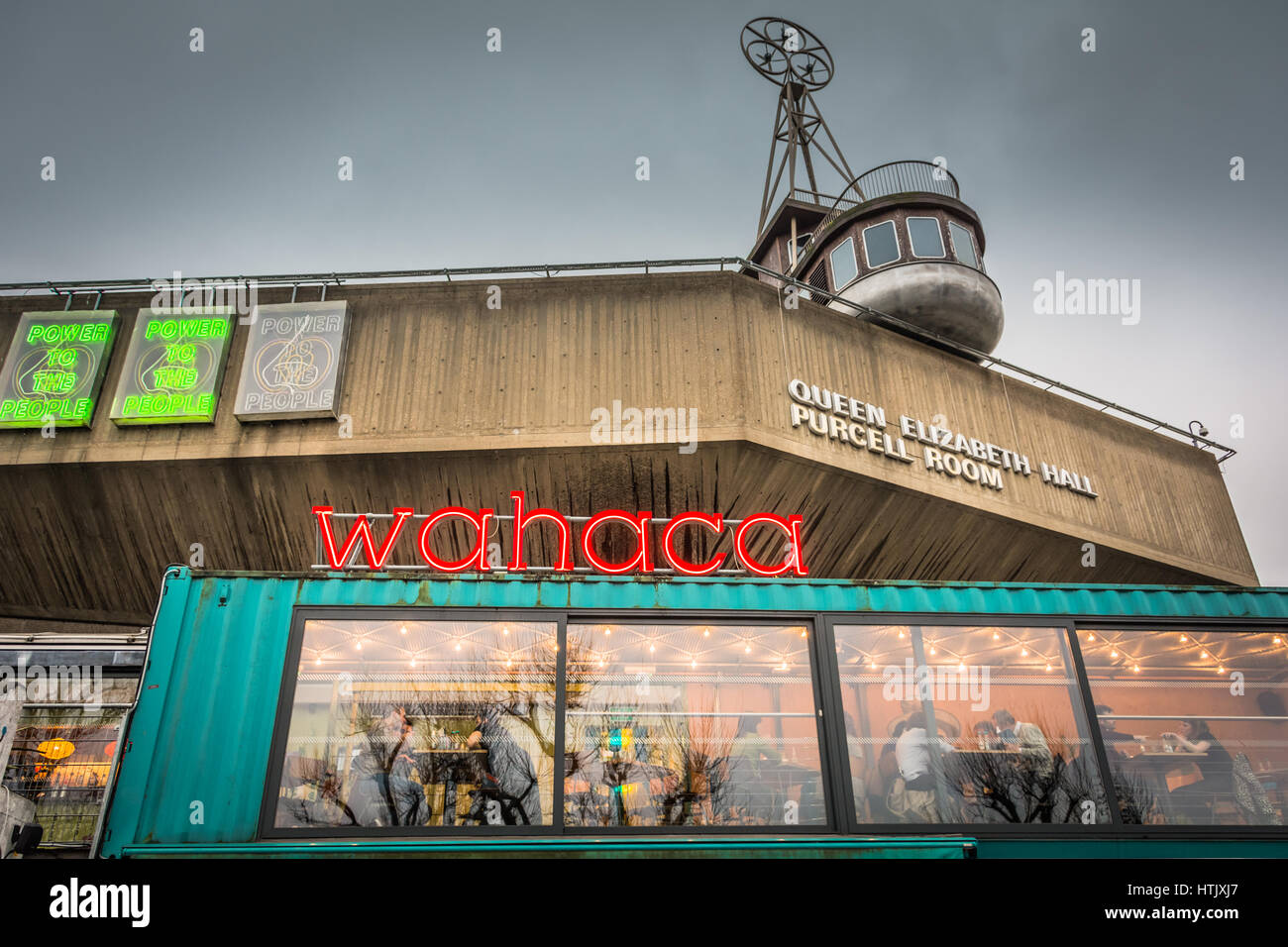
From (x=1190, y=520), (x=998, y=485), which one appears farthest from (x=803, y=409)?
(x=1190, y=520)

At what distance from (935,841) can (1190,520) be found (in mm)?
17165

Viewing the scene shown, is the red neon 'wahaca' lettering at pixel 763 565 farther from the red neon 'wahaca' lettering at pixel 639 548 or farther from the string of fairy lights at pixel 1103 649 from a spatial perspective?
the string of fairy lights at pixel 1103 649

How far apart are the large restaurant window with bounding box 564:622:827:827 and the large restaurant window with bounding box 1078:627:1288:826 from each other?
2713mm

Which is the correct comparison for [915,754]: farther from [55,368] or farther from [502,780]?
[55,368]

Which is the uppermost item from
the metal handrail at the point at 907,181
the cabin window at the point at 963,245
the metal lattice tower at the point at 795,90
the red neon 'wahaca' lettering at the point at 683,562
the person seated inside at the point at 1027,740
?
the metal lattice tower at the point at 795,90

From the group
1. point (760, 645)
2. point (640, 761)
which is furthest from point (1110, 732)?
point (640, 761)

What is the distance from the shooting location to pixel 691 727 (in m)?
6.85

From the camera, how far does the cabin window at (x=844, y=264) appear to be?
22156mm

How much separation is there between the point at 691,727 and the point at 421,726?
2.20 meters

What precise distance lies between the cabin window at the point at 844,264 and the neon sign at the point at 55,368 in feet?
56.1

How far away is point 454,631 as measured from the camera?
6.94m

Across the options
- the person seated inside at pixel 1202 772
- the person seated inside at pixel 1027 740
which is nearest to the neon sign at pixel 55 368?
the person seated inside at pixel 1027 740

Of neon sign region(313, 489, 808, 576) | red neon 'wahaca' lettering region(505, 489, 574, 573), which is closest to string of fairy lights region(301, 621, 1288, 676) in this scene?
neon sign region(313, 489, 808, 576)

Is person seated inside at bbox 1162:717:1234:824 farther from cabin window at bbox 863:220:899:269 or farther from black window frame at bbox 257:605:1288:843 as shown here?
cabin window at bbox 863:220:899:269
